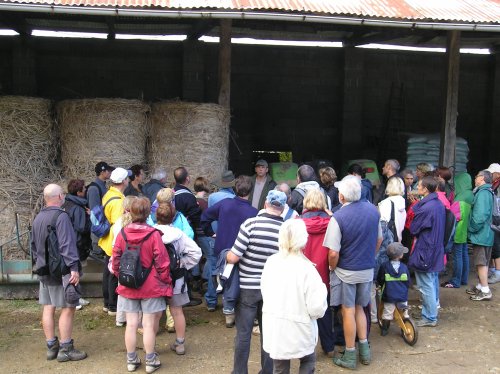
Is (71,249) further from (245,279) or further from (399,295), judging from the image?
(399,295)

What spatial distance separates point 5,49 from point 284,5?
8.35m

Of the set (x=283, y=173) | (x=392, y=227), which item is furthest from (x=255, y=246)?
(x=283, y=173)

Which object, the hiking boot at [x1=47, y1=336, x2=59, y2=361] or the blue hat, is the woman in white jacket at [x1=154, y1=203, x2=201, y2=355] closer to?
the blue hat

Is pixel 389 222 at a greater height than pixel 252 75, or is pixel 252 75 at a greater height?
pixel 252 75

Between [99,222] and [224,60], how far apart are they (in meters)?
3.31

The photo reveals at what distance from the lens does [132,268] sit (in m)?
4.17

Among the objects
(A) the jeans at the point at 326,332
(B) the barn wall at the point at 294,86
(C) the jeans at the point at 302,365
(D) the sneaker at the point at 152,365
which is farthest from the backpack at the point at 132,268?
(B) the barn wall at the point at 294,86

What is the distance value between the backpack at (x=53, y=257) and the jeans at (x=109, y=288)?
3.22ft

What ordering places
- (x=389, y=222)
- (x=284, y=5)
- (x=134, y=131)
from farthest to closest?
(x=134, y=131) → (x=284, y=5) → (x=389, y=222)

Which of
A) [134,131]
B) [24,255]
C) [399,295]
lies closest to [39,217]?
[24,255]

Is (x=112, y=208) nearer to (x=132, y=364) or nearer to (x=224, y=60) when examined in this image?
(x=132, y=364)

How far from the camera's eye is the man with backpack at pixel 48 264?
4.48 metres

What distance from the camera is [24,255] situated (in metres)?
6.62

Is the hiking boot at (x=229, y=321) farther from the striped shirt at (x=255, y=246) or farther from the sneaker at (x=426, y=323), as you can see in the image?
the sneaker at (x=426, y=323)
